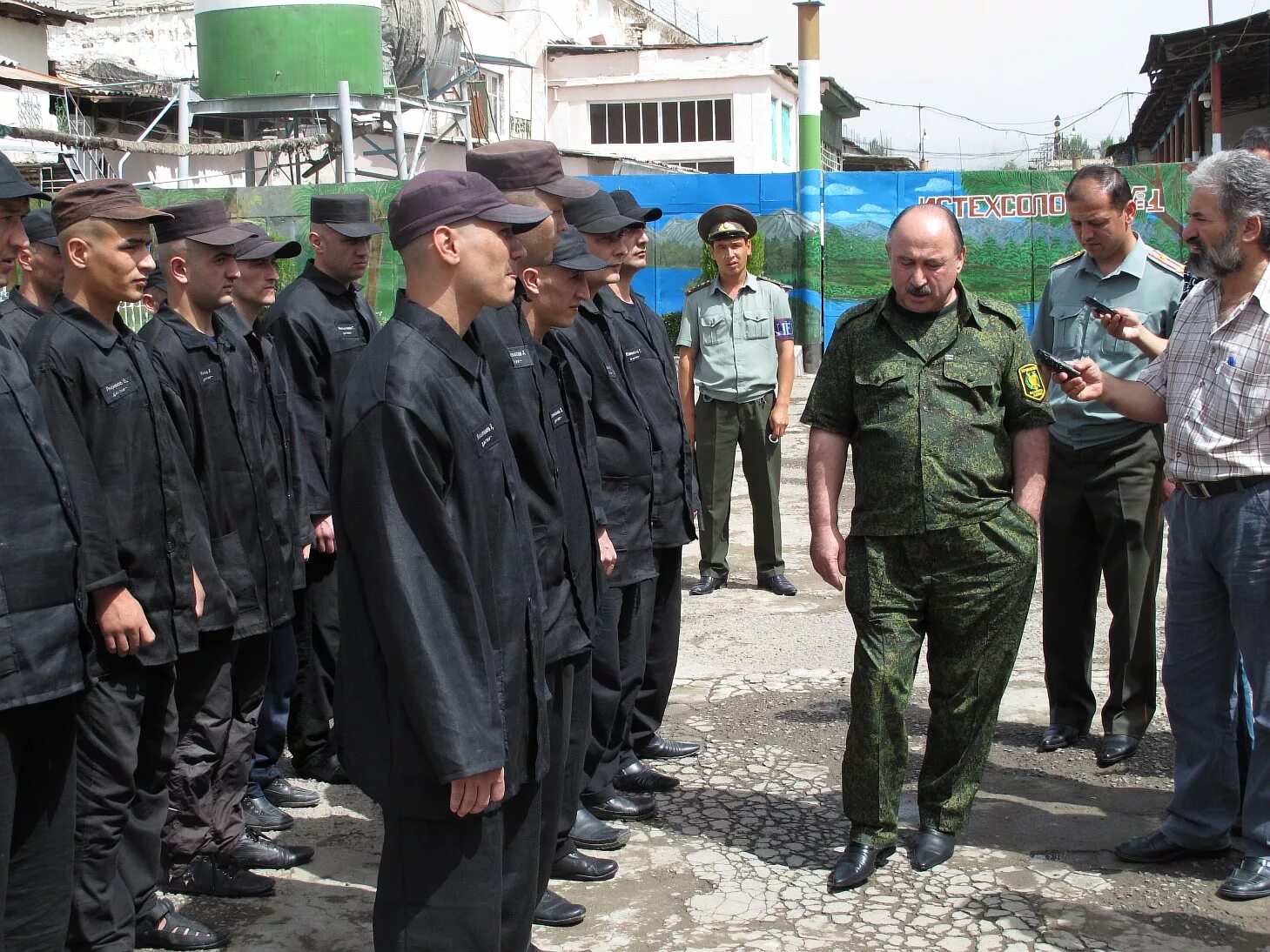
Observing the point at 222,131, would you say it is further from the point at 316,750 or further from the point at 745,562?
the point at 316,750

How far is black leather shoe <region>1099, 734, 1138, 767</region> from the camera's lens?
16.9 feet

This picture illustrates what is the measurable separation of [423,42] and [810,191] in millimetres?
12304

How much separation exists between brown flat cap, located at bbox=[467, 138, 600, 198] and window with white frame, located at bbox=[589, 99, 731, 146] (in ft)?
123

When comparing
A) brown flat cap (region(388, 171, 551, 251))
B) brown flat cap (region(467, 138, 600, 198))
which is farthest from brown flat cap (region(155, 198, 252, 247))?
brown flat cap (region(388, 171, 551, 251))

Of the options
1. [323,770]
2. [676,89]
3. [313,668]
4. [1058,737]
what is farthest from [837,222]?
[676,89]

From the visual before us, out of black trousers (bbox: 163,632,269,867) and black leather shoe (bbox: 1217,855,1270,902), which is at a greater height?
black trousers (bbox: 163,632,269,867)

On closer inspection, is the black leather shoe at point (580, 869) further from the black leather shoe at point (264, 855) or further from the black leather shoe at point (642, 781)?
the black leather shoe at point (264, 855)

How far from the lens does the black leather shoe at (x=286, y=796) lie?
4887 mm

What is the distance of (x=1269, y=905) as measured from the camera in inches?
156

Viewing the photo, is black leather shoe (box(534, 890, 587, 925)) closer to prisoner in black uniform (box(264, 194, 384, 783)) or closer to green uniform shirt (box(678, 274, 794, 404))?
prisoner in black uniform (box(264, 194, 384, 783))

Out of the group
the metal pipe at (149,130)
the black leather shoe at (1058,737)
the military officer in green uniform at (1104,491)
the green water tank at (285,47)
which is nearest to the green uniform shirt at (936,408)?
the military officer in green uniform at (1104,491)

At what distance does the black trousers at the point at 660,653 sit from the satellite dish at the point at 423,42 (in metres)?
23.7

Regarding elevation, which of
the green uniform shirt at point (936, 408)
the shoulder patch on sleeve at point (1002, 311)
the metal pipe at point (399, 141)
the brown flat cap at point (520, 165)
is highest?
the metal pipe at point (399, 141)

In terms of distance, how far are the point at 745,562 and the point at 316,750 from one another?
163 inches
